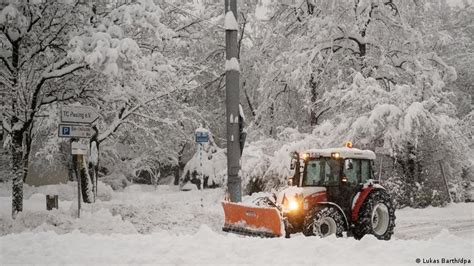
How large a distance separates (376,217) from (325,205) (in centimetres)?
201

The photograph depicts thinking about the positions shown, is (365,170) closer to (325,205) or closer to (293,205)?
(325,205)

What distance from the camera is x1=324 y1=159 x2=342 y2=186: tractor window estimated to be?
11.5 metres

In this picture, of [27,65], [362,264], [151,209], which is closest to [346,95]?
[151,209]

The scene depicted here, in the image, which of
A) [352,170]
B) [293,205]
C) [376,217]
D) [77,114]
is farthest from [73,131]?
[376,217]

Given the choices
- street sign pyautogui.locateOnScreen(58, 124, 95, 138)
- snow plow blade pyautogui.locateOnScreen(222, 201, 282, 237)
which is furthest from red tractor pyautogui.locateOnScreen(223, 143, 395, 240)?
street sign pyautogui.locateOnScreen(58, 124, 95, 138)

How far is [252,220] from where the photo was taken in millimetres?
11148

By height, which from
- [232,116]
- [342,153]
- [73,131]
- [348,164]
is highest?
[232,116]

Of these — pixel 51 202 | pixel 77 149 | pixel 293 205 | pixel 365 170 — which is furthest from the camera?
pixel 51 202

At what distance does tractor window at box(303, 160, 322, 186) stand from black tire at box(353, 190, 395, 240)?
123 cm

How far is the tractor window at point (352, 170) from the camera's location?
11.7 metres

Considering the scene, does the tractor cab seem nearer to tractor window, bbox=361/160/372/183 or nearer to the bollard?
tractor window, bbox=361/160/372/183

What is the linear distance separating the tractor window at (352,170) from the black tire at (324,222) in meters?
1.05

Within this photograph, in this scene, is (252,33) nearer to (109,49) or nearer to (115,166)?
(115,166)

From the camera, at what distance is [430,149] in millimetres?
20328
